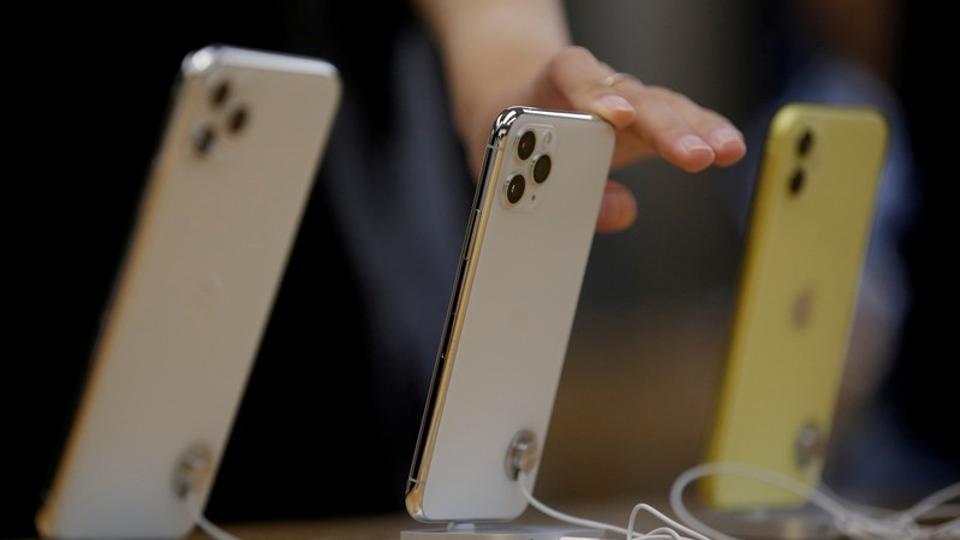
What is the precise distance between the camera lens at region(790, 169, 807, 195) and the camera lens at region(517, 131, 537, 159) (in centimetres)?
36

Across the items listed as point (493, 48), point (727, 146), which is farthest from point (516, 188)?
point (493, 48)

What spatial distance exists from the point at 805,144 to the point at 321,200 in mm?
645

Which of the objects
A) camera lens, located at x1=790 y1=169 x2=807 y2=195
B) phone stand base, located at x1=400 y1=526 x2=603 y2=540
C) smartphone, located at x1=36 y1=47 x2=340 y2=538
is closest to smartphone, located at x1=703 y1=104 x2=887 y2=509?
camera lens, located at x1=790 y1=169 x2=807 y2=195

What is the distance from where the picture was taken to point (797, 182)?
110 centimetres

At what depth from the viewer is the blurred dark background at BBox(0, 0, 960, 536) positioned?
1.52m

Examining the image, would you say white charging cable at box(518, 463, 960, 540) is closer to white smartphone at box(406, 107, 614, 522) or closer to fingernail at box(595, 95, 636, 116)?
white smartphone at box(406, 107, 614, 522)

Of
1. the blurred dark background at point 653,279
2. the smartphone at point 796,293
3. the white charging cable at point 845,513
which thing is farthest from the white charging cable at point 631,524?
the blurred dark background at point 653,279

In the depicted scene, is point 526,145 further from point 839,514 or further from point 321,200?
point 321,200

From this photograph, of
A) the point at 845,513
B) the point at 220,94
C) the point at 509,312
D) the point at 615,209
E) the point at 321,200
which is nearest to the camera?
the point at 220,94

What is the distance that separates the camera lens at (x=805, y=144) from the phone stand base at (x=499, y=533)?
1.28 feet

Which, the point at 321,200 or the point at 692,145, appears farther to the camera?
the point at 321,200

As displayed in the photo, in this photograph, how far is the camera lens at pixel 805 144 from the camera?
3.59 ft

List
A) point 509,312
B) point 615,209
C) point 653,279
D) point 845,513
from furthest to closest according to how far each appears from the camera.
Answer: point 653,279
point 845,513
point 615,209
point 509,312

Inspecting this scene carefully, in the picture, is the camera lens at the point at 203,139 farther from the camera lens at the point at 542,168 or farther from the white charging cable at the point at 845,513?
the white charging cable at the point at 845,513
